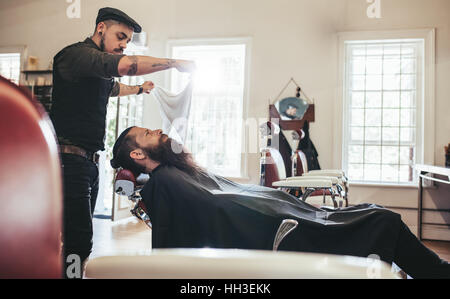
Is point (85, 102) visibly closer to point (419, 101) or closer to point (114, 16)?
point (114, 16)

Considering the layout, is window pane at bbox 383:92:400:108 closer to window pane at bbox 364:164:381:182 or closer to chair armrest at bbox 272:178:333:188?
window pane at bbox 364:164:381:182

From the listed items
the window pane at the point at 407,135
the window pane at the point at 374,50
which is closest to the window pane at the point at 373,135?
the window pane at the point at 407,135

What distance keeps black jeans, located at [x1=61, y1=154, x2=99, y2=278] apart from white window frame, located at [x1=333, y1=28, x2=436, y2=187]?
3.52m

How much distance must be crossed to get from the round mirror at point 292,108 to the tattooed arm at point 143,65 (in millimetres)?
3166

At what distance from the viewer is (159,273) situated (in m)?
0.51

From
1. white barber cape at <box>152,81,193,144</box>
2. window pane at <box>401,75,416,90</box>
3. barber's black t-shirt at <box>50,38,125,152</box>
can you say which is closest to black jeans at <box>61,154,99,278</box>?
barber's black t-shirt at <box>50,38,125,152</box>

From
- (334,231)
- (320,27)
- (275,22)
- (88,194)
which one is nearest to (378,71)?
(320,27)

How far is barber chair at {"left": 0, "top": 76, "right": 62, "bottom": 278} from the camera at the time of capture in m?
0.43

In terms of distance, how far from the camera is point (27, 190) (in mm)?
461

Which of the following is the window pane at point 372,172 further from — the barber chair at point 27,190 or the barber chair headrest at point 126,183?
the barber chair at point 27,190
